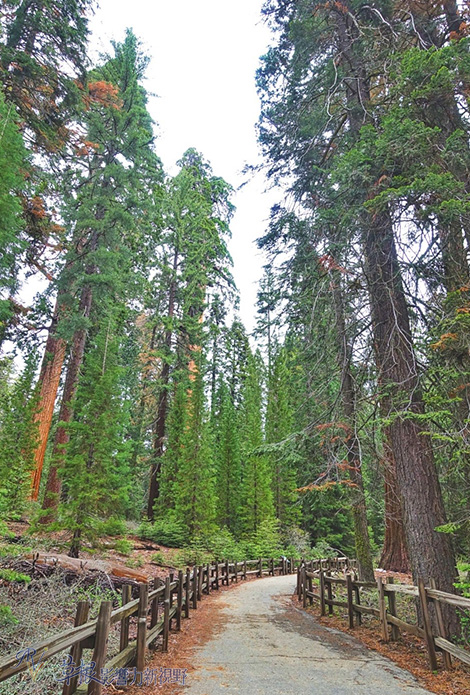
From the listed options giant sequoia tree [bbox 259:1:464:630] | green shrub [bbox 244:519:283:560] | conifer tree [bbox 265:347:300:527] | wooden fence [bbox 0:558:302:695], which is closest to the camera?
wooden fence [bbox 0:558:302:695]

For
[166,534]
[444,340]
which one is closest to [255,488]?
[166,534]

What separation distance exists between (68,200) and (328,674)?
52.8 feet

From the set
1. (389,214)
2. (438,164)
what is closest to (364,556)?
(389,214)

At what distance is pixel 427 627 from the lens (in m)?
5.35

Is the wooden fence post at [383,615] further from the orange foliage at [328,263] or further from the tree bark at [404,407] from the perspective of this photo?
the orange foliage at [328,263]

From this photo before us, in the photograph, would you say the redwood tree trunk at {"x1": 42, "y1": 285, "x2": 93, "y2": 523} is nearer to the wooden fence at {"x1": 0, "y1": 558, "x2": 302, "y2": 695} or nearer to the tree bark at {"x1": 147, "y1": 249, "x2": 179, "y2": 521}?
the wooden fence at {"x1": 0, "y1": 558, "x2": 302, "y2": 695}

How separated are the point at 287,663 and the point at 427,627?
1931mm

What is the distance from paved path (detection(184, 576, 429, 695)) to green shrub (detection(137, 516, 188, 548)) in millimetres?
8848

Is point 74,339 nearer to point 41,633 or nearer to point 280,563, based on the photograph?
point 41,633

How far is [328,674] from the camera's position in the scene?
5.12 metres

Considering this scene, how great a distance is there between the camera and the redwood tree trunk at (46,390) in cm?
1667

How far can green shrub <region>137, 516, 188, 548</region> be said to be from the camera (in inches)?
677

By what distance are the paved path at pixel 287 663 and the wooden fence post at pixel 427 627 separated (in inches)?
15.2

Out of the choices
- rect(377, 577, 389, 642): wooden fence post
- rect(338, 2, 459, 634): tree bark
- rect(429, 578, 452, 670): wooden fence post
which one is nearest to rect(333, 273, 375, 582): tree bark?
rect(338, 2, 459, 634): tree bark
